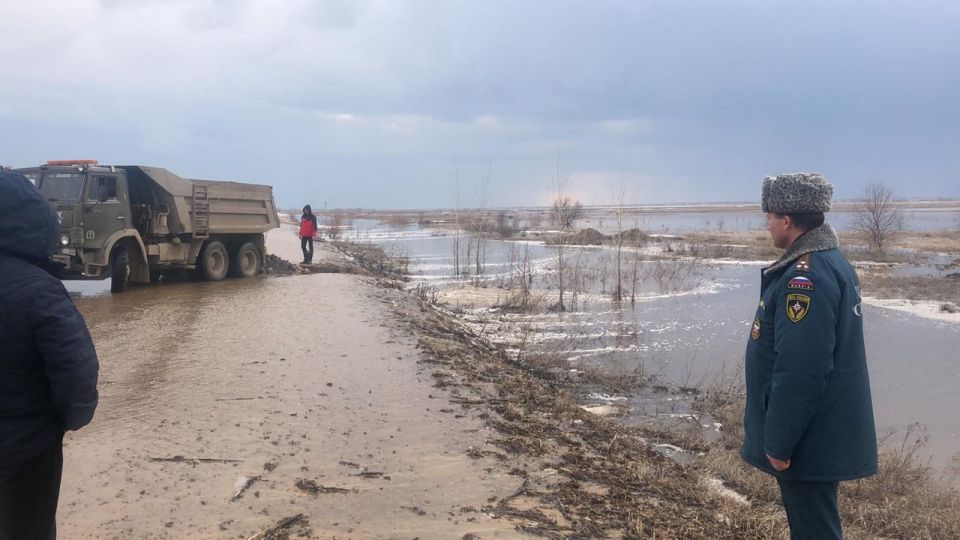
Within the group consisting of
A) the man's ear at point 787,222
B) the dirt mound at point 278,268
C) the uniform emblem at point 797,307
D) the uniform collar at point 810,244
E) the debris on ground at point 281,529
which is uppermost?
the man's ear at point 787,222

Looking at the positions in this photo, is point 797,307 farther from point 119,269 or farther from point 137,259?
point 137,259

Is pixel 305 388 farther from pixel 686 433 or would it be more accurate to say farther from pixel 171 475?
pixel 686 433

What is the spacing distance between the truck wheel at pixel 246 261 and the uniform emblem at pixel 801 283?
15106 mm

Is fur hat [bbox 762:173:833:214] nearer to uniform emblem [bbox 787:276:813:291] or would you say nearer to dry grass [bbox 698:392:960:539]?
uniform emblem [bbox 787:276:813:291]

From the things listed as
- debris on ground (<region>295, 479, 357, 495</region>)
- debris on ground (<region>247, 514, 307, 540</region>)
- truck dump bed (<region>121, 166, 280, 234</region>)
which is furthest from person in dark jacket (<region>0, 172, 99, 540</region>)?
truck dump bed (<region>121, 166, 280, 234</region>)

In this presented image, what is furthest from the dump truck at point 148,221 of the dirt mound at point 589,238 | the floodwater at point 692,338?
the dirt mound at point 589,238

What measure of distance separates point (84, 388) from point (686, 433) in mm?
6852

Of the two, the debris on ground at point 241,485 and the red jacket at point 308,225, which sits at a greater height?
the red jacket at point 308,225

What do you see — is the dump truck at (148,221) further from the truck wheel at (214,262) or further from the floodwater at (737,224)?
the floodwater at (737,224)

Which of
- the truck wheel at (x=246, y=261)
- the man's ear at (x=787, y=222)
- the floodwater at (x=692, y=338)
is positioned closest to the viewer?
the man's ear at (x=787, y=222)

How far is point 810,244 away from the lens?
3076mm

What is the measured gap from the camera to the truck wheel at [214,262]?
1509 centimetres

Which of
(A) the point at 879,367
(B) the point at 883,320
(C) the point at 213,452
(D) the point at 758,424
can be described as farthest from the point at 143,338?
(B) the point at 883,320

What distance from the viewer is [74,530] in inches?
160
